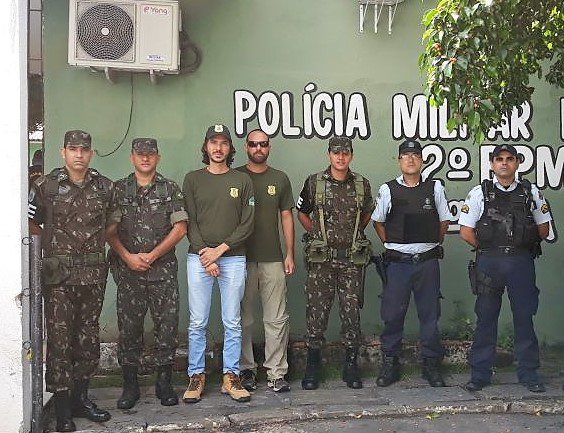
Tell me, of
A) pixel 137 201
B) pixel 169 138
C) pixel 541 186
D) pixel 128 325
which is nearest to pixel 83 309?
pixel 128 325

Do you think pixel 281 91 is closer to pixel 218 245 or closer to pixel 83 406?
pixel 218 245

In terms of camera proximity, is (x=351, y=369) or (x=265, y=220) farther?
(x=351, y=369)

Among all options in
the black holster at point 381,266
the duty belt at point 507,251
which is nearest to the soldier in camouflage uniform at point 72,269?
the black holster at point 381,266

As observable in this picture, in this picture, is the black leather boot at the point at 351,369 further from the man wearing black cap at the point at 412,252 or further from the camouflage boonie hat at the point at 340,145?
the camouflage boonie hat at the point at 340,145

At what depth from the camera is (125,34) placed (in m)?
5.60

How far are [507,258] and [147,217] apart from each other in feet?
9.16

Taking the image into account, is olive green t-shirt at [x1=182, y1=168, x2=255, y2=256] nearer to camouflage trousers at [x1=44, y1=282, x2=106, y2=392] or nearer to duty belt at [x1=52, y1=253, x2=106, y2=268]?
duty belt at [x1=52, y1=253, x2=106, y2=268]

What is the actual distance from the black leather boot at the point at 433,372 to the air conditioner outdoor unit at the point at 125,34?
3239 mm

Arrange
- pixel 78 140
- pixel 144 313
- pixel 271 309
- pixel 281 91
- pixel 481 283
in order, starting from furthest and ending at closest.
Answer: pixel 281 91 → pixel 271 309 → pixel 481 283 → pixel 144 313 → pixel 78 140

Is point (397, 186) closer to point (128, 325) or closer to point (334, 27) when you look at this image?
point (334, 27)

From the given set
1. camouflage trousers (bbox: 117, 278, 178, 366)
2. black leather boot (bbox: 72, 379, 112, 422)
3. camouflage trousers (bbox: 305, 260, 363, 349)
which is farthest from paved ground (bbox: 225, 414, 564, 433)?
black leather boot (bbox: 72, 379, 112, 422)

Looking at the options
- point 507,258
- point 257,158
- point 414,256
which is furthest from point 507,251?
point 257,158

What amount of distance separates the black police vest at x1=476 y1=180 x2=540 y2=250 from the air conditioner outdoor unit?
2.82m

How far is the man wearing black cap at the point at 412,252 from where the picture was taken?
5.40 m
